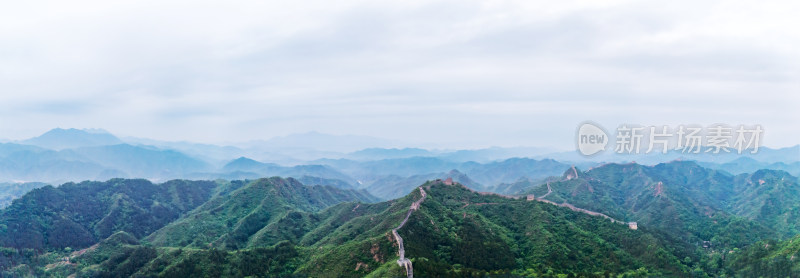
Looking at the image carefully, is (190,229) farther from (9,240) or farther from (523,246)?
(523,246)

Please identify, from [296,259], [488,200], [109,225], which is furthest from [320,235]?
[109,225]

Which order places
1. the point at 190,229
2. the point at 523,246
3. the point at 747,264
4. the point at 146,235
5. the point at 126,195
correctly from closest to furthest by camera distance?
the point at 747,264 → the point at 523,246 → the point at 190,229 → the point at 146,235 → the point at 126,195

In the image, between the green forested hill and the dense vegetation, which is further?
the dense vegetation

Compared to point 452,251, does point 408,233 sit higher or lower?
higher

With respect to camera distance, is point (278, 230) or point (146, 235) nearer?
point (278, 230)

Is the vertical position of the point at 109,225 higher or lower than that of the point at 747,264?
lower

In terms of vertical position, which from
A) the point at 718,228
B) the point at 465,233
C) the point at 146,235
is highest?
the point at 465,233

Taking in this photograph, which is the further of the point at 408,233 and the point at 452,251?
the point at 408,233

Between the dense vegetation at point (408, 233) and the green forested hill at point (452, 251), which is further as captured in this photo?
the dense vegetation at point (408, 233)

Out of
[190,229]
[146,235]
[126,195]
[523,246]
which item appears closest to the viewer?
[523,246]

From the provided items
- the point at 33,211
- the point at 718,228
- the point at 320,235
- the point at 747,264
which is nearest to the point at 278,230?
the point at 320,235
